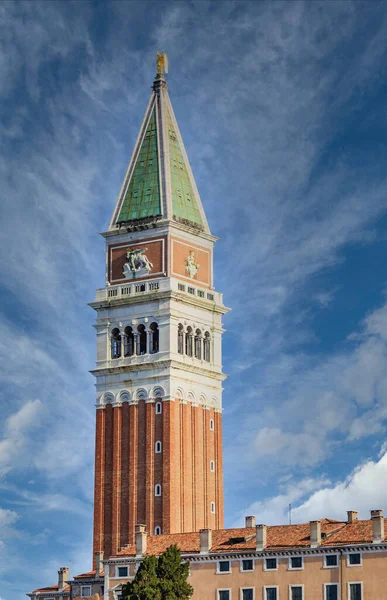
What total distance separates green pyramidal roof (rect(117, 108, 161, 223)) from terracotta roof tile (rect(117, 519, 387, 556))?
28217 mm

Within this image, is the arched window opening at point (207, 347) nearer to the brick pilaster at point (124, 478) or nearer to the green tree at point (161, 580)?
the brick pilaster at point (124, 478)

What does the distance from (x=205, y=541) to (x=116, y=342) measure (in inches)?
987

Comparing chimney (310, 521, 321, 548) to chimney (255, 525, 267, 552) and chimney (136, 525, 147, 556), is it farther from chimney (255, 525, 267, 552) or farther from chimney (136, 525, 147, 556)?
chimney (136, 525, 147, 556)

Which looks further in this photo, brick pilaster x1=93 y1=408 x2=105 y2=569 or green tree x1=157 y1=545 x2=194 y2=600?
brick pilaster x1=93 y1=408 x2=105 y2=569

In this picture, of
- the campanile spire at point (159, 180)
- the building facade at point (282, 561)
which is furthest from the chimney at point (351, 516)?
the campanile spire at point (159, 180)

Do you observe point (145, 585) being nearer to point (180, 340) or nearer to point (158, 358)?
point (158, 358)

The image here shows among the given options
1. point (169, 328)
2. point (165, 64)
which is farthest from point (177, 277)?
point (165, 64)

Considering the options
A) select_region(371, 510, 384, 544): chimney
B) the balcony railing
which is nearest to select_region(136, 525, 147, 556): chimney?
select_region(371, 510, 384, 544): chimney

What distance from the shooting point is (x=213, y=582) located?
4368 inches

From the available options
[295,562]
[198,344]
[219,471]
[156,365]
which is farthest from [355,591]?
[198,344]

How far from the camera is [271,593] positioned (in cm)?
10850

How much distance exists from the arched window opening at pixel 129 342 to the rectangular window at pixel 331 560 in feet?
101

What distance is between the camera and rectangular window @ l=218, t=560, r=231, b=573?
363 ft

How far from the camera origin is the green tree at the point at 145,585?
10481 centimetres
